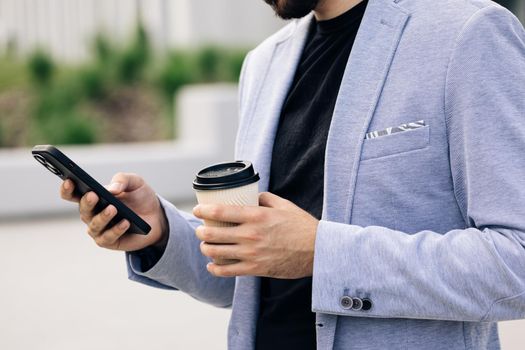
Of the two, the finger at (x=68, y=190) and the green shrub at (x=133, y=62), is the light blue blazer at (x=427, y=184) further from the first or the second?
the green shrub at (x=133, y=62)

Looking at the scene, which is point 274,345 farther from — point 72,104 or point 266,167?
point 72,104

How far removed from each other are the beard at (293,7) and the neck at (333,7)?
0.03 metres

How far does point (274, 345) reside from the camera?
1629 mm

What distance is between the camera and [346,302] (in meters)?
1.34

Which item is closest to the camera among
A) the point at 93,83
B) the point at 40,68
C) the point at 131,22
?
the point at 40,68

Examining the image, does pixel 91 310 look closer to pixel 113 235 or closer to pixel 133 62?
pixel 113 235

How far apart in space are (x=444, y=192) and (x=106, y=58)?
35.1ft

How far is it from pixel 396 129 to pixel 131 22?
465 inches

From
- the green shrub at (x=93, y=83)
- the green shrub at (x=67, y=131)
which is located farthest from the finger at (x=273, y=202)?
the green shrub at (x=93, y=83)

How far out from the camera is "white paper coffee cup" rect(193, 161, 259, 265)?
50.0 inches

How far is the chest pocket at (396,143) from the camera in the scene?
1365mm

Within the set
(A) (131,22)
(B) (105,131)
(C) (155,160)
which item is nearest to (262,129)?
(C) (155,160)

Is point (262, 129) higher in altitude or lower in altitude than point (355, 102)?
lower

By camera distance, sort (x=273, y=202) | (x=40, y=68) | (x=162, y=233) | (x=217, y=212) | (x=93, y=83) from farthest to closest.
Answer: (x=93, y=83)
(x=40, y=68)
(x=162, y=233)
(x=273, y=202)
(x=217, y=212)
